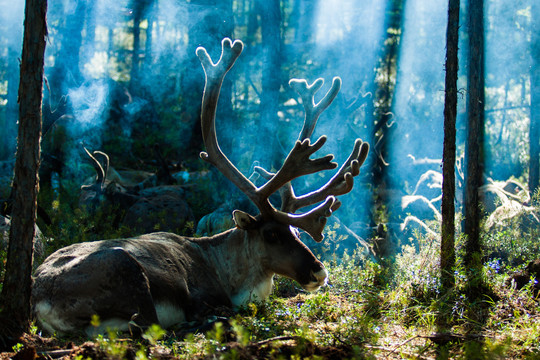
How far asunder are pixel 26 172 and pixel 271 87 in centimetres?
803

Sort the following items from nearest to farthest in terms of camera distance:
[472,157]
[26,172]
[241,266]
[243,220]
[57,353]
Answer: [57,353], [26,172], [243,220], [241,266], [472,157]

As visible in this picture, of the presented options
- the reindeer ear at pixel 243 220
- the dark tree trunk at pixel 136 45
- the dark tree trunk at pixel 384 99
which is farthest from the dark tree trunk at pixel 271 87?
the dark tree trunk at pixel 136 45

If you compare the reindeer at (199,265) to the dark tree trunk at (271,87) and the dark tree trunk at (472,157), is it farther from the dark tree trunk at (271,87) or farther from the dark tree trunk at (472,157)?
the dark tree trunk at (271,87)

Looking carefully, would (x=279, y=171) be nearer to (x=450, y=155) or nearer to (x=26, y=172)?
(x=450, y=155)

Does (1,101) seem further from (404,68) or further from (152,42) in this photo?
(404,68)

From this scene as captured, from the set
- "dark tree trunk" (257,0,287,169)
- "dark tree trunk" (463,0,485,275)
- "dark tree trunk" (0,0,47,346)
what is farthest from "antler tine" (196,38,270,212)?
"dark tree trunk" (257,0,287,169)

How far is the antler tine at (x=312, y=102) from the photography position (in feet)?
20.7

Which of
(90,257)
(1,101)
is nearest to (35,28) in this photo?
(90,257)

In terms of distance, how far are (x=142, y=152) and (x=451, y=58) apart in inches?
427

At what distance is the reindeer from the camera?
420 cm

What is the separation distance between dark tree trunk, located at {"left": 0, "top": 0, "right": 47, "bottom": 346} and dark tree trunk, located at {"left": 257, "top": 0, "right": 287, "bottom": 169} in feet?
24.0

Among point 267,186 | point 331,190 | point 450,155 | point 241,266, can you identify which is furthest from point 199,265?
point 450,155

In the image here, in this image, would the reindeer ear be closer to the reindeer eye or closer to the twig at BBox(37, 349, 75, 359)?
the reindeer eye

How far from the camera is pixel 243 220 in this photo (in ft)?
17.3
